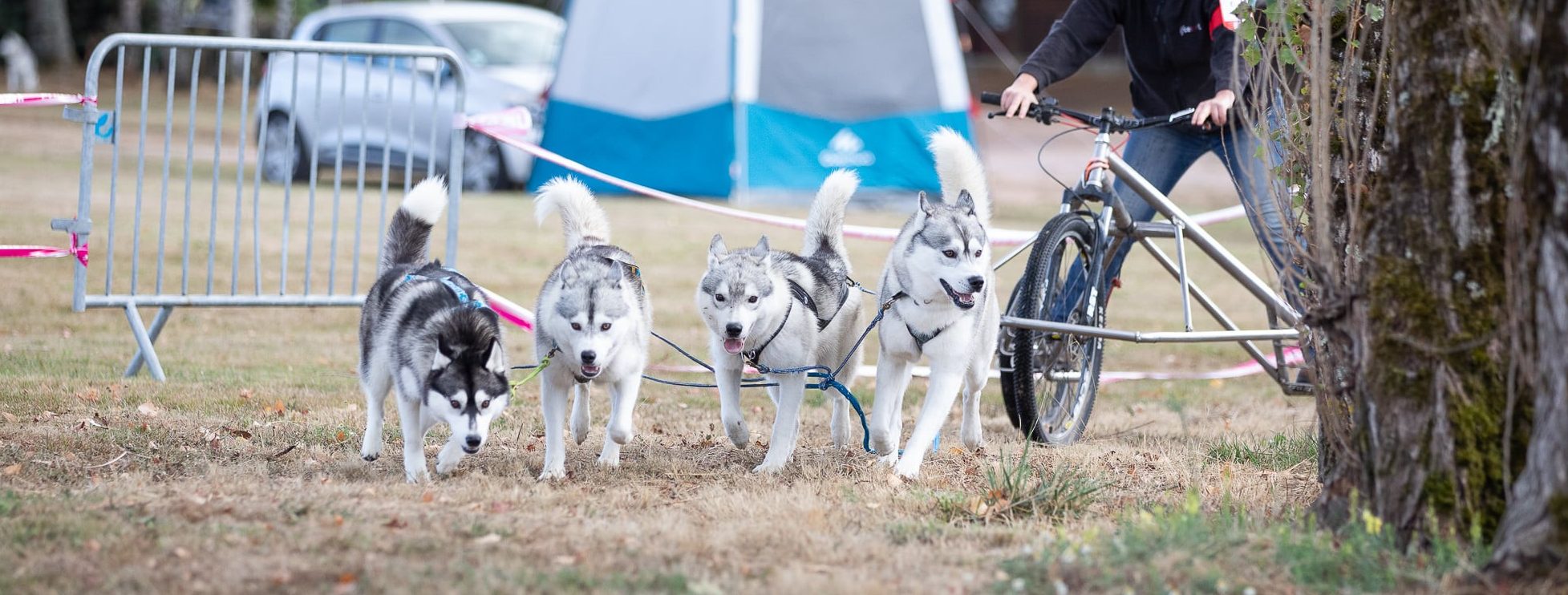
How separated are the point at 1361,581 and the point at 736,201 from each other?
1148 cm

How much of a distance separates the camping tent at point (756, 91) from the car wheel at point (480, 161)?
74 cm

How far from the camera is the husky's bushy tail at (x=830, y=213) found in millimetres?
5414

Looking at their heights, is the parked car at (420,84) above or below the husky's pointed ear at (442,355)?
above

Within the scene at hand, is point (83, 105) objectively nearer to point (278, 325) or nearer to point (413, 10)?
point (278, 325)

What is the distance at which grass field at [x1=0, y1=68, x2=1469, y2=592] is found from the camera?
3.39 metres

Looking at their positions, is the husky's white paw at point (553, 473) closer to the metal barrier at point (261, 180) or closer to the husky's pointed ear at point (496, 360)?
the husky's pointed ear at point (496, 360)

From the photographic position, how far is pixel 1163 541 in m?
3.54

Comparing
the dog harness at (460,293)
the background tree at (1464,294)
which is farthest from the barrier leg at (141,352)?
the background tree at (1464,294)

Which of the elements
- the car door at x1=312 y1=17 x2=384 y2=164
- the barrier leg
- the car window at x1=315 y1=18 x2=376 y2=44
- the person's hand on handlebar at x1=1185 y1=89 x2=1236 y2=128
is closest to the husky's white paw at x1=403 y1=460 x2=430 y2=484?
the barrier leg

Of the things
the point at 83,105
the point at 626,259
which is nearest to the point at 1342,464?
the point at 626,259

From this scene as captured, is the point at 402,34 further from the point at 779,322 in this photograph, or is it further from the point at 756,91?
the point at 779,322

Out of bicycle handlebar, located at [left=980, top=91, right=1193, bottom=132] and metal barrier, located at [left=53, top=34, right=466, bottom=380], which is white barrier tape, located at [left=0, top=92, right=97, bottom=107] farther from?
bicycle handlebar, located at [left=980, top=91, right=1193, bottom=132]

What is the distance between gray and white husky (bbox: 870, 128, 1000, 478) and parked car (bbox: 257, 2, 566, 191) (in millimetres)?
10253

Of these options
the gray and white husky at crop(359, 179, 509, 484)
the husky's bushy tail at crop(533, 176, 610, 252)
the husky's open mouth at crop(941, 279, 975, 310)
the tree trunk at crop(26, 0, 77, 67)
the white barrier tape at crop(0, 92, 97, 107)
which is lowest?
the gray and white husky at crop(359, 179, 509, 484)
